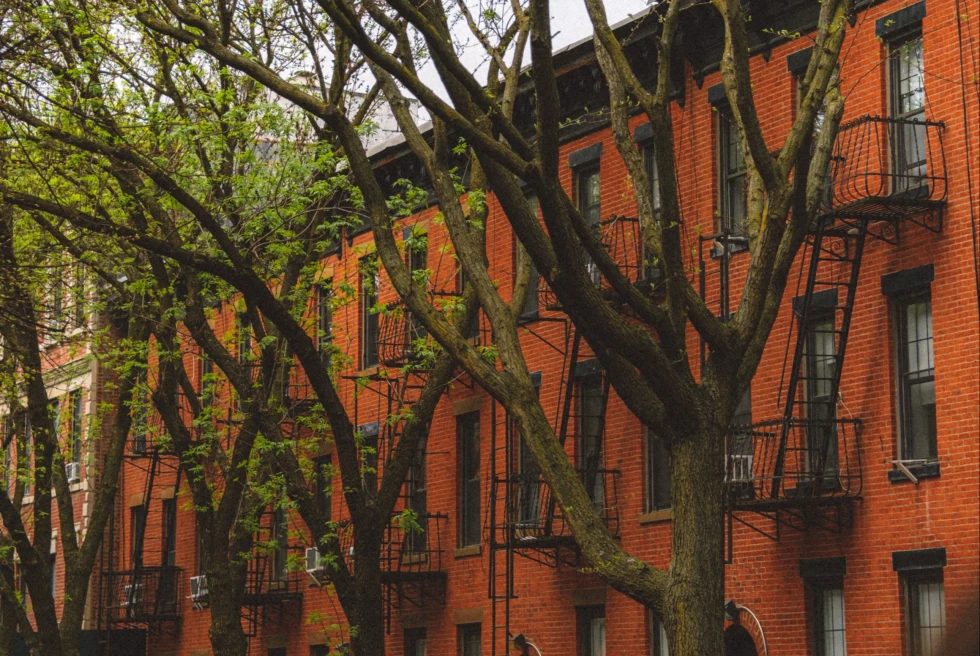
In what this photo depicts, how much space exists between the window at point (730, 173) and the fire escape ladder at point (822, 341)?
2.03 m

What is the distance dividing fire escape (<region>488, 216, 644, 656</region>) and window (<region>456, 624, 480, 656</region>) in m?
0.92

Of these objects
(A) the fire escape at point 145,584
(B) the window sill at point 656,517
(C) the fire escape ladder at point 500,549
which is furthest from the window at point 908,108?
(A) the fire escape at point 145,584

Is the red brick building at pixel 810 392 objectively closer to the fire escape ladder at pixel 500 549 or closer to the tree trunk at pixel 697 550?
the fire escape ladder at pixel 500 549

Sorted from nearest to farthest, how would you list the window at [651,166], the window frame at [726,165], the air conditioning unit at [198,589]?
1. the window frame at [726,165]
2. the window at [651,166]
3. the air conditioning unit at [198,589]

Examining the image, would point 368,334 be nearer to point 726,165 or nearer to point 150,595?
point 726,165

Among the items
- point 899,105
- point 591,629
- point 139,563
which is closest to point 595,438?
point 591,629

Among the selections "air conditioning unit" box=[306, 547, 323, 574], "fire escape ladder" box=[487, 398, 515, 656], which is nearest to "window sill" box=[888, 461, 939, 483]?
"fire escape ladder" box=[487, 398, 515, 656]

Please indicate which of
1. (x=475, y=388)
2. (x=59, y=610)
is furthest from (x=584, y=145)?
(x=59, y=610)

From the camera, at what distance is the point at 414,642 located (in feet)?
84.6

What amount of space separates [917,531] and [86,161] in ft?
35.1

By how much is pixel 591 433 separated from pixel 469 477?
141 inches

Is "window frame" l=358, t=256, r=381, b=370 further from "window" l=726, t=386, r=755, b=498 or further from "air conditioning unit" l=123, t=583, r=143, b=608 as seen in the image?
"window" l=726, t=386, r=755, b=498

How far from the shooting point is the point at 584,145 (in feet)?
74.5

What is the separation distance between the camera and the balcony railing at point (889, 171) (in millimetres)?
16219
